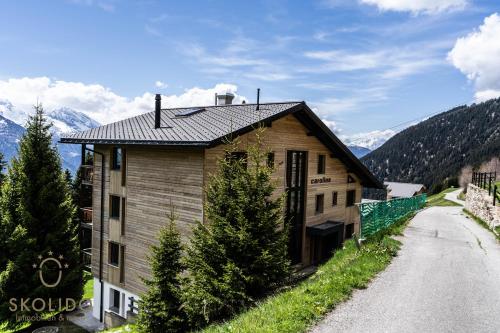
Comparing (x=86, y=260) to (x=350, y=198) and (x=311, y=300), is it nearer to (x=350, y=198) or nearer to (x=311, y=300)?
(x=350, y=198)

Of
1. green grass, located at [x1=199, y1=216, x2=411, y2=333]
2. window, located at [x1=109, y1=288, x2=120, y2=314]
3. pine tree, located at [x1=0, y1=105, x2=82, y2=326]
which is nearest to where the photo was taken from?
green grass, located at [x1=199, y1=216, x2=411, y2=333]

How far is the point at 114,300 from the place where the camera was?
20.9 m

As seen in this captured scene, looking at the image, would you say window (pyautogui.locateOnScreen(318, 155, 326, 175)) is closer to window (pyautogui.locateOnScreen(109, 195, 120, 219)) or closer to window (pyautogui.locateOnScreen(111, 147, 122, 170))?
window (pyautogui.locateOnScreen(111, 147, 122, 170))

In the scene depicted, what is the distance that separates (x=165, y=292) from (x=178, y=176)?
5009 mm

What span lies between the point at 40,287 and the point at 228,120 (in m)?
13.3

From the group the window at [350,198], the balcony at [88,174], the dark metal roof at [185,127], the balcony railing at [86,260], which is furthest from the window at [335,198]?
the balcony railing at [86,260]

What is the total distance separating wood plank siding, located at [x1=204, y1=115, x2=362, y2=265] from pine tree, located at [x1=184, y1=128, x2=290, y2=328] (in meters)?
3.50

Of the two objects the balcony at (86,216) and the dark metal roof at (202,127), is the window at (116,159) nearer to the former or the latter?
the dark metal roof at (202,127)

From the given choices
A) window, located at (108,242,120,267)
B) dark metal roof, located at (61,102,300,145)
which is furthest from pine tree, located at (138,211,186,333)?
window, located at (108,242,120,267)

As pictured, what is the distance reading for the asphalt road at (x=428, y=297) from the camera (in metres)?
7.97

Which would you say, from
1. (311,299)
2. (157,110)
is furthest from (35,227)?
(311,299)

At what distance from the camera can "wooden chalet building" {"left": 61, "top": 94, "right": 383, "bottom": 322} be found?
636 inches

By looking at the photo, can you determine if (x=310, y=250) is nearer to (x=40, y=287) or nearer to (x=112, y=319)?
(x=112, y=319)

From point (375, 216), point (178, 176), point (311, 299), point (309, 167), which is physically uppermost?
point (309, 167)
